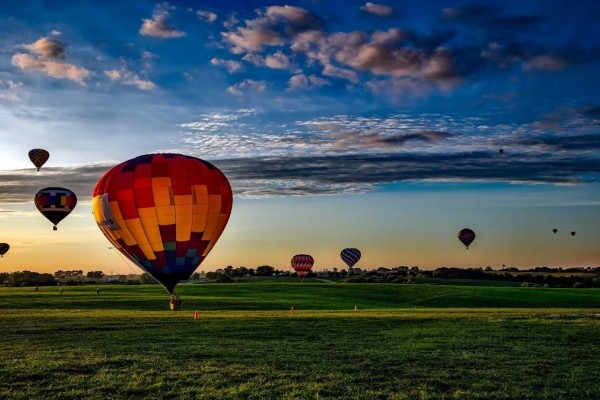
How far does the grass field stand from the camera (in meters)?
17.0

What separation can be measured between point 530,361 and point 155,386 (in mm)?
13734

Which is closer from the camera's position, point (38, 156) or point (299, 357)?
point (299, 357)

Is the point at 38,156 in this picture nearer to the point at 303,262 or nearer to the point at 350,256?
the point at 303,262

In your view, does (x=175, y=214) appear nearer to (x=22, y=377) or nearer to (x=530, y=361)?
(x=22, y=377)

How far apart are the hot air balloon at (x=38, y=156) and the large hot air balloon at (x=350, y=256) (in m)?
71.3

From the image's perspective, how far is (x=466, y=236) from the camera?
10731 centimetres

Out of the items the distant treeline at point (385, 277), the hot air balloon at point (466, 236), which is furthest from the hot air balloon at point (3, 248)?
the hot air balloon at point (466, 236)

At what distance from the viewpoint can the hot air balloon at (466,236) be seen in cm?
10719

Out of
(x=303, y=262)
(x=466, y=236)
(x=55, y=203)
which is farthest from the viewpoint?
(x=303, y=262)

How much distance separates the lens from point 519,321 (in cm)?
3881

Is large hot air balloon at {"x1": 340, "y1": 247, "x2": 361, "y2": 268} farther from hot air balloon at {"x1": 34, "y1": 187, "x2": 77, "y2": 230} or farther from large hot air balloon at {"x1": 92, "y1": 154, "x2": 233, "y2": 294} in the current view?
large hot air balloon at {"x1": 92, "y1": 154, "x2": 233, "y2": 294}

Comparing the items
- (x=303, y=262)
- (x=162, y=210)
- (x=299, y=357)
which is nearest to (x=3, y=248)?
(x=303, y=262)

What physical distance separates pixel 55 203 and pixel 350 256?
7052 cm

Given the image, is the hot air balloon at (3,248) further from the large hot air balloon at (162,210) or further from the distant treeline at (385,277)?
the large hot air balloon at (162,210)
